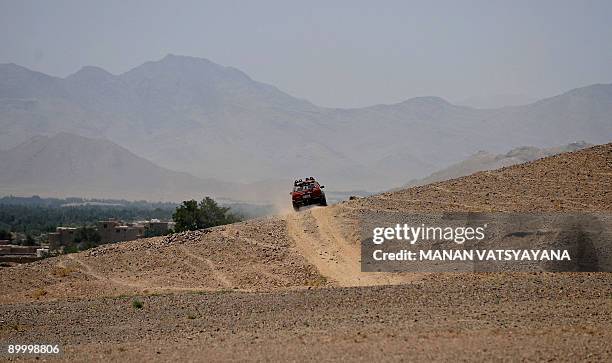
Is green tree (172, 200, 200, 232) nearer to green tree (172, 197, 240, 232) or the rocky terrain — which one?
green tree (172, 197, 240, 232)

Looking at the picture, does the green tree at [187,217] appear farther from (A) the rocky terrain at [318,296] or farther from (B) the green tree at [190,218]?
(A) the rocky terrain at [318,296]

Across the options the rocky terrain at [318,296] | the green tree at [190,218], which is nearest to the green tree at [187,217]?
the green tree at [190,218]

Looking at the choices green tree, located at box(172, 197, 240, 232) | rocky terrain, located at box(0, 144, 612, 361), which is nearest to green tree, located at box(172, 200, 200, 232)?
green tree, located at box(172, 197, 240, 232)

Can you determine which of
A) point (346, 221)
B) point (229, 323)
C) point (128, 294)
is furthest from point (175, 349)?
point (346, 221)

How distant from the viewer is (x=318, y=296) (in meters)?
23.1

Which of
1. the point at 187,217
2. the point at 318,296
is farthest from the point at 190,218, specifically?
the point at 318,296

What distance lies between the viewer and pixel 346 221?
113 feet

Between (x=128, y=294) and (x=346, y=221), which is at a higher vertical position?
(x=346, y=221)

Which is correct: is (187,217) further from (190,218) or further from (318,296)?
(318,296)

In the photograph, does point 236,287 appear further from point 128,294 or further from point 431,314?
point 431,314

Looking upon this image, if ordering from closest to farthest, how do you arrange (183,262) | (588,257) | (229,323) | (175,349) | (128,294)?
1. (175,349)
2. (229,323)
3. (588,257)
4. (128,294)
5. (183,262)

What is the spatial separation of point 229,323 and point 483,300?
5862 millimetres

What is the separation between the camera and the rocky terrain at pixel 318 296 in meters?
17.1

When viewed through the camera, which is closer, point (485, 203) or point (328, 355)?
point (328, 355)
